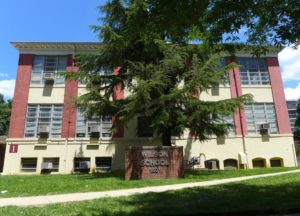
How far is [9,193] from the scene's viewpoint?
1080 centimetres

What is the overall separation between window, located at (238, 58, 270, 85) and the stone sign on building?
12.7 meters

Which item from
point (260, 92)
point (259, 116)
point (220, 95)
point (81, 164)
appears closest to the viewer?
point (81, 164)

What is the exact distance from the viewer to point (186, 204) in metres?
7.59

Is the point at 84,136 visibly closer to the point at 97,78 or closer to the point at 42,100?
the point at 42,100

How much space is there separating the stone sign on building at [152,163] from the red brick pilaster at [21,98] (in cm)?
1122

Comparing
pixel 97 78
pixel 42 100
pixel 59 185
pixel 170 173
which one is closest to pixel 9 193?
pixel 59 185

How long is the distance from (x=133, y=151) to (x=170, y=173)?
7.01ft

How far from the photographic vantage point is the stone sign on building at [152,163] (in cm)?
1462

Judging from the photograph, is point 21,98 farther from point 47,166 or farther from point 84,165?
point 84,165

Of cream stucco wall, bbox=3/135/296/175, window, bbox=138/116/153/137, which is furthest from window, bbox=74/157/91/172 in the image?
window, bbox=138/116/153/137

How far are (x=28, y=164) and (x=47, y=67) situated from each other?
764 cm

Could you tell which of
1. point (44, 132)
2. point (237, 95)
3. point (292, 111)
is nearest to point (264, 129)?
point (237, 95)

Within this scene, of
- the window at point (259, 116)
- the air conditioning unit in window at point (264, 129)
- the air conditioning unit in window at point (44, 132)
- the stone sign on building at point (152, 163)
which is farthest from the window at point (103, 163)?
the air conditioning unit in window at point (264, 129)

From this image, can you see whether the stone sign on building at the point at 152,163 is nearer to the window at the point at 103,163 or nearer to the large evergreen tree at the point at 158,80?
the large evergreen tree at the point at 158,80
